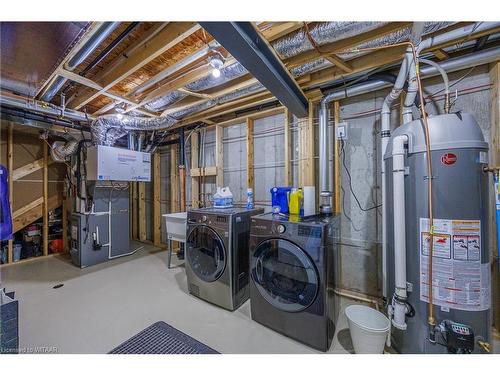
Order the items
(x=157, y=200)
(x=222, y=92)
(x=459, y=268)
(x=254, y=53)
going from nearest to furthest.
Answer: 1. (x=459, y=268)
2. (x=254, y=53)
3. (x=222, y=92)
4. (x=157, y=200)

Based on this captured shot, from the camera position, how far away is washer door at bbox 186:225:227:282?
2.08 meters

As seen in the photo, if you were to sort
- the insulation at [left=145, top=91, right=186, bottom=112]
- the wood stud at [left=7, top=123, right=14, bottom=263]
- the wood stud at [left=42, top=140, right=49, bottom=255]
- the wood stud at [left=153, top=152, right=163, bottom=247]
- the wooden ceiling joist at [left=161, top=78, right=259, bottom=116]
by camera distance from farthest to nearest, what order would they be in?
the wood stud at [left=153, top=152, right=163, bottom=247] < the wood stud at [left=42, top=140, right=49, bottom=255] < the wood stud at [left=7, top=123, right=14, bottom=263] < the insulation at [left=145, top=91, right=186, bottom=112] < the wooden ceiling joist at [left=161, top=78, right=259, bottom=116]

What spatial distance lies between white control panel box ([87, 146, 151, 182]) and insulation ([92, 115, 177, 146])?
232mm

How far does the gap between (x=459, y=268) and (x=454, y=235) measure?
200 millimetres

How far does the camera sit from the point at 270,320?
5.82 feet

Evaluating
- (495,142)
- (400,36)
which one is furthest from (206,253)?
(495,142)

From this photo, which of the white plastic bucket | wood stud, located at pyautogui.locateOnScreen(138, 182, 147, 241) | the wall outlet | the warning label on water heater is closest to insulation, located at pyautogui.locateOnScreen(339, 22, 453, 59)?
the wall outlet

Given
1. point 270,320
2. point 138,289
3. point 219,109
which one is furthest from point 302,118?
point 138,289

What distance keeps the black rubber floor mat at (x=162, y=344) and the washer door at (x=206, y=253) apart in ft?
1.84

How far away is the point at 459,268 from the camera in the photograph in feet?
4.01

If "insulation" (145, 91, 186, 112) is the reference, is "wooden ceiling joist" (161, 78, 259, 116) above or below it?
below

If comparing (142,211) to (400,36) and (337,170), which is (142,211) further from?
(400,36)

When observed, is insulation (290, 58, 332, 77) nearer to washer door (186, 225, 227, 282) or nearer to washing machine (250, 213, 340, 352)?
washing machine (250, 213, 340, 352)

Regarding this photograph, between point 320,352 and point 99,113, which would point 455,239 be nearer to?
point 320,352
